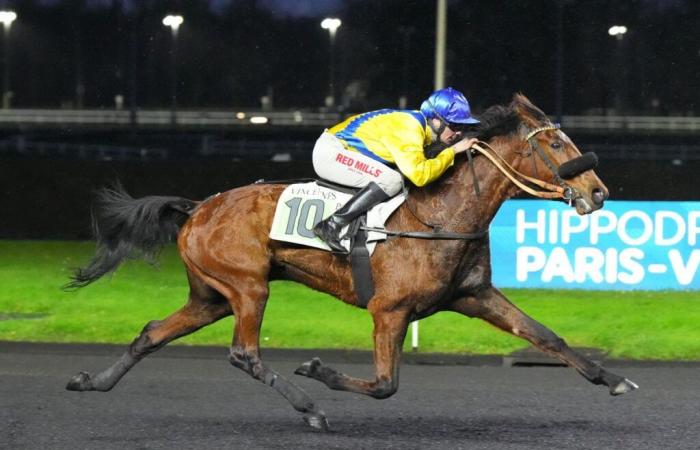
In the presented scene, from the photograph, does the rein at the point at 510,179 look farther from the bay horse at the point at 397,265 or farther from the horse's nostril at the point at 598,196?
the horse's nostril at the point at 598,196

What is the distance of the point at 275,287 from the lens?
14531mm

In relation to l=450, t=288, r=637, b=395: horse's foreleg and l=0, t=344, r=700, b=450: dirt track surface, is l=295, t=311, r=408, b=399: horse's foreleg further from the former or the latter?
l=450, t=288, r=637, b=395: horse's foreleg

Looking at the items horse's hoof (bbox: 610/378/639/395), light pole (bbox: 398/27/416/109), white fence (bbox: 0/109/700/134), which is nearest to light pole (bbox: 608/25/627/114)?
white fence (bbox: 0/109/700/134)

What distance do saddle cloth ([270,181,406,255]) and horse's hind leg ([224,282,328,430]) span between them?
13.9 inches

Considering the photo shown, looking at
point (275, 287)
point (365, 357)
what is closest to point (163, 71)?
point (275, 287)

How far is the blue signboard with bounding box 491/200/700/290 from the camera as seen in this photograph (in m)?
12.7

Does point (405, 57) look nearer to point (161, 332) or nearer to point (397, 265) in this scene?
point (161, 332)

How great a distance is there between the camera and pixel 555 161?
7059 millimetres

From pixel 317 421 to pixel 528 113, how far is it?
6.51 ft

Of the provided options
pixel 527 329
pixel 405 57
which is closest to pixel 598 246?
pixel 527 329

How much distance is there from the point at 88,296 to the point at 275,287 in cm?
210

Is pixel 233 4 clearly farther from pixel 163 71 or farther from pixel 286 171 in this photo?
pixel 286 171

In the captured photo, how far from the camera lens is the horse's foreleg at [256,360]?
22.9 ft

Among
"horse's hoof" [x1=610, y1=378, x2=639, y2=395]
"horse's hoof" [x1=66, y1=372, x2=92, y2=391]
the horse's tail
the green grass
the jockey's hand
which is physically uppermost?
the jockey's hand
